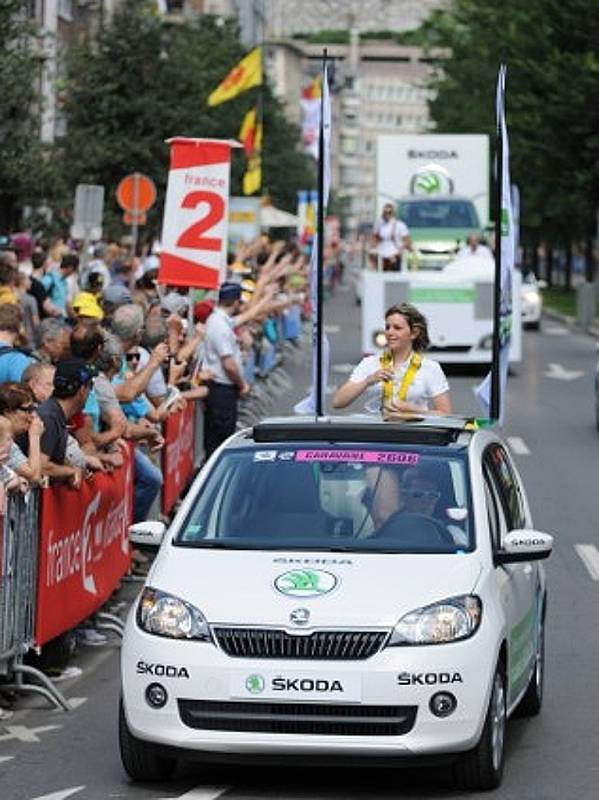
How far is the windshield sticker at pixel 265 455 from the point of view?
11.5m

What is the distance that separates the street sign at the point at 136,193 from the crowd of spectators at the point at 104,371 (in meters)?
11.0

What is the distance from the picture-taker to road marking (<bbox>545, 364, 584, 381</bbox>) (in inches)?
1623

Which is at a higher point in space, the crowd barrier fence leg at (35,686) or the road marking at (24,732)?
the crowd barrier fence leg at (35,686)

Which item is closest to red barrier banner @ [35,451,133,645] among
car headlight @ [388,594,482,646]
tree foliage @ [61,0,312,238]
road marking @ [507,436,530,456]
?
car headlight @ [388,594,482,646]

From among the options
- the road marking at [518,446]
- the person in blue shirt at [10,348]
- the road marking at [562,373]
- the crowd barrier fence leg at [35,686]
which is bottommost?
the road marking at [562,373]

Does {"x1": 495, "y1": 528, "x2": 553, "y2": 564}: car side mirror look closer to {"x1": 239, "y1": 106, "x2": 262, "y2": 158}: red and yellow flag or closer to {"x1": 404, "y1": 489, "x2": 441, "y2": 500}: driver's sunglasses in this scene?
{"x1": 404, "y1": 489, "x2": 441, "y2": 500}: driver's sunglasses

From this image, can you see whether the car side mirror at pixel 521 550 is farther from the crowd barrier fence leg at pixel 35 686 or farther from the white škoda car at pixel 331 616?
the crowd barrier fence leg at pixel 35 686

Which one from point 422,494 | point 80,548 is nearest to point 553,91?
point 80,548

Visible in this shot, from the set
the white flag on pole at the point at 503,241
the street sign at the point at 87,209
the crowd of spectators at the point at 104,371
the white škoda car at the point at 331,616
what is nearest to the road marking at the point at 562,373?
the street sign at the point at 87,209

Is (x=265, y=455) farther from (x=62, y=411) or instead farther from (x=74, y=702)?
(x=62, y=411)

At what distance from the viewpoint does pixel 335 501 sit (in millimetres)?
11266

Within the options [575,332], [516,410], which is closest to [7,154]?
[516,410]

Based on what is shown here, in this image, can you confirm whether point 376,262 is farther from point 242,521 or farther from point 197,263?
point 242,521

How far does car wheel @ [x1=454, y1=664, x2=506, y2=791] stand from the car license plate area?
605 millimetres
